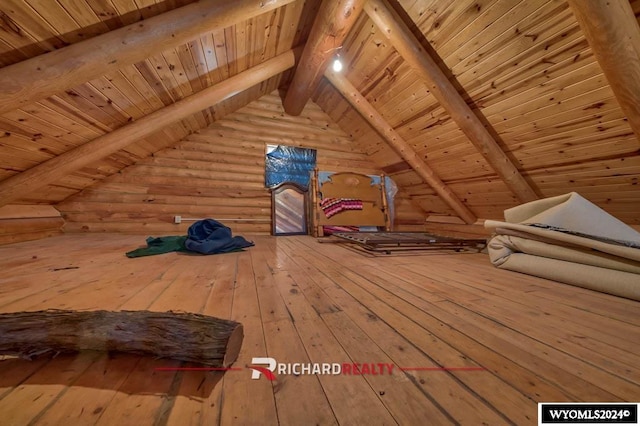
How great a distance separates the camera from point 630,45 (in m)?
1.70

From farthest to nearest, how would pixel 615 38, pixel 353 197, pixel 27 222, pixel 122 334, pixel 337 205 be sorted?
1. pixel 353 197
2. pixel 337 205
3. pixel 27 222
4. pixel 615 38
5. pixel 122 334

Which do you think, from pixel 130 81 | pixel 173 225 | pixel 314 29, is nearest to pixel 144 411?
pixel 130 81

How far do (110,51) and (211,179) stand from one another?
9.15 feet

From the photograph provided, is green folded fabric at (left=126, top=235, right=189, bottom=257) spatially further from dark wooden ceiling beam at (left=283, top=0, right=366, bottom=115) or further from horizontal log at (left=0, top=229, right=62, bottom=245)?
dark wooden ceiling beam at (left=283, top=0, right=366, bottom=115)

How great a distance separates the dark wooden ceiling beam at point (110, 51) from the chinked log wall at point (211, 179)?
101 inches

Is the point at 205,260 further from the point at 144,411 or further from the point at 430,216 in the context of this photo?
the point at 430,216

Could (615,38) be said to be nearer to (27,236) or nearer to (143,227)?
(143,227)

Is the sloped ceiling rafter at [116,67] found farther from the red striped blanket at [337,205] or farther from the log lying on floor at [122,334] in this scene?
the red striped blanket at [337,205]

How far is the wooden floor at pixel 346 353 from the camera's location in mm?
608

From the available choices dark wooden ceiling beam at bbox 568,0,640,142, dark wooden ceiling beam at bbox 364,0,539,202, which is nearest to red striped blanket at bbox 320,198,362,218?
dark wooden ceiling beam at bbox 364,0,539,202

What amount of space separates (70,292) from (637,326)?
3.04 meters

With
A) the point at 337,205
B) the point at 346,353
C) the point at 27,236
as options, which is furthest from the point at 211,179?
the point at 346,353

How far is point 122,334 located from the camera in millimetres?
819

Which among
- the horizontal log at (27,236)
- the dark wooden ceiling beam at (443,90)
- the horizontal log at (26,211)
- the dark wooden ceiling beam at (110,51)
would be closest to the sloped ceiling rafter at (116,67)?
the dark wooden ceiling beam at (110,51)
